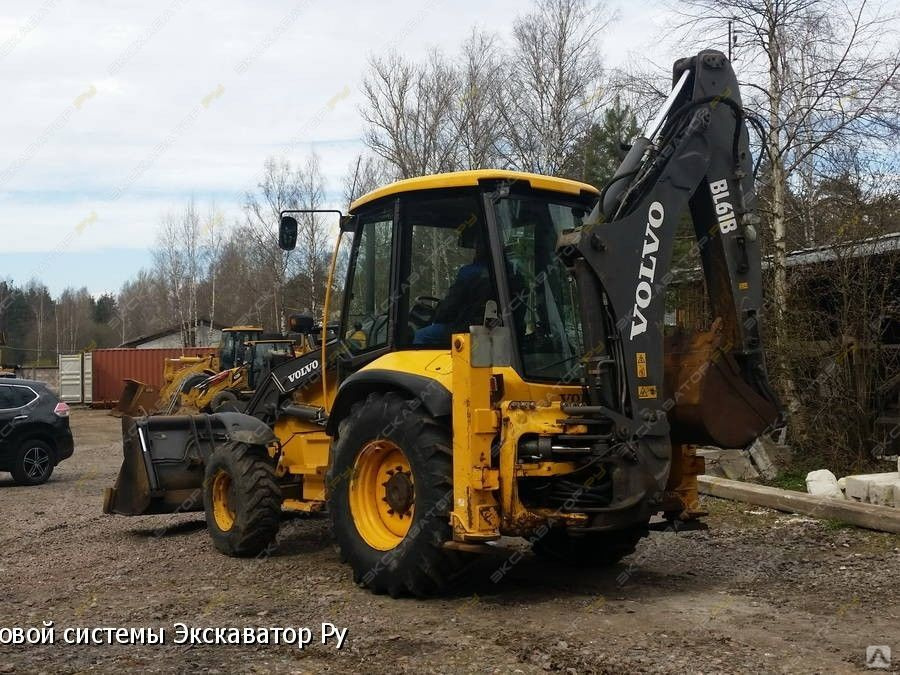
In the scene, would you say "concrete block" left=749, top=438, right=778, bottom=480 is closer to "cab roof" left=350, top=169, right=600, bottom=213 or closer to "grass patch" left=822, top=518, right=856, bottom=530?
"grass patch" left=822, top=518, right=856, bottom=530

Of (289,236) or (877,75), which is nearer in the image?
(289,236)

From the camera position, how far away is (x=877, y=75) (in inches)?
539

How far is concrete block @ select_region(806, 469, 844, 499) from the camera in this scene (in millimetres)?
9859

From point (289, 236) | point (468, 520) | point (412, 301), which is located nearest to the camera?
point (468, 520)

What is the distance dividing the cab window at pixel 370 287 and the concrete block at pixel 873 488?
200 inches

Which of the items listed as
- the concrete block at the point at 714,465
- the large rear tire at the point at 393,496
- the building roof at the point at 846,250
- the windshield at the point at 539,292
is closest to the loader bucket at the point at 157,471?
the large rear tire at the point at 393,496

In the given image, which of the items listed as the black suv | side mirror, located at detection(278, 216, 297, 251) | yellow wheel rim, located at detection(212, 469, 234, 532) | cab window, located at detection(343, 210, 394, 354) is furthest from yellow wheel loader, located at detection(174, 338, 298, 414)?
cab window, located at detection(343, 210, 394, 354)

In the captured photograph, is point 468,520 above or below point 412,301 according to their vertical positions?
below

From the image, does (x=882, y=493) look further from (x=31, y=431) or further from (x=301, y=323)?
(x=31, y=431)

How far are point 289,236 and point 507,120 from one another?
2274 cm

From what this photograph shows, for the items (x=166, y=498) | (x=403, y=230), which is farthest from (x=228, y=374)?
(x=403, y=230)

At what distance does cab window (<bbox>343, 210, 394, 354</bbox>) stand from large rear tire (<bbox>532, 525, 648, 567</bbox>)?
204 cm

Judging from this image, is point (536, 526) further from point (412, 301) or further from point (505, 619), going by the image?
point (412, 301)

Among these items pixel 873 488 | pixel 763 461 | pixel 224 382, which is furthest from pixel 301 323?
pixel 224 382
